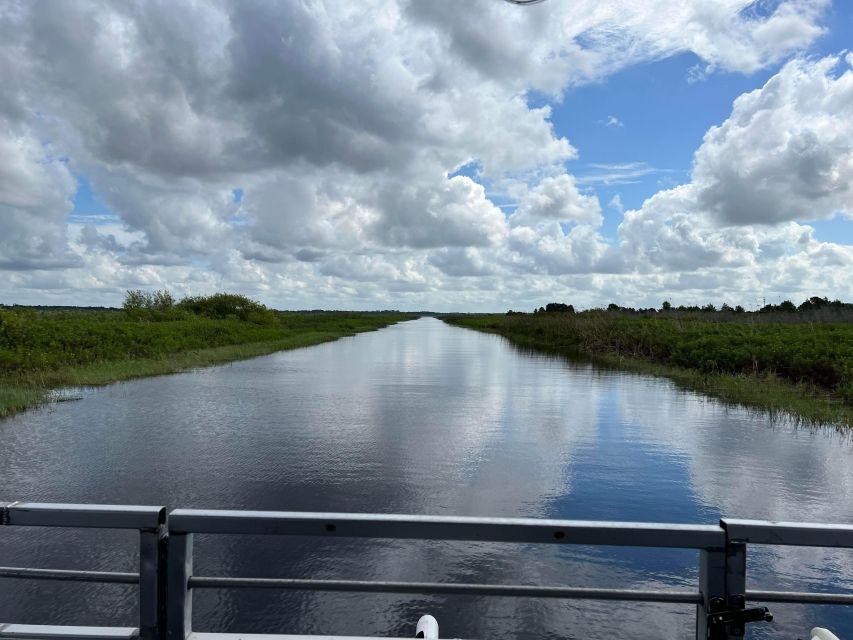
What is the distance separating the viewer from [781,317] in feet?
156

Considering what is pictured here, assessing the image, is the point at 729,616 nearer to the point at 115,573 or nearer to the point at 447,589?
the point at 447,589

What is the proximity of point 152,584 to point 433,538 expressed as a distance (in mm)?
1427

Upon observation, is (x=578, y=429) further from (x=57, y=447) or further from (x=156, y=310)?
(x=156, y=310)

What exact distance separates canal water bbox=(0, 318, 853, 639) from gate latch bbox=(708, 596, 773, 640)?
10.7 ft

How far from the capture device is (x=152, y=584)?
129 inches

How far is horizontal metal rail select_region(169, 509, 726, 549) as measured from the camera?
3.07 m

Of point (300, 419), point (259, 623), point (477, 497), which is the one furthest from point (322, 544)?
point (300, 419)

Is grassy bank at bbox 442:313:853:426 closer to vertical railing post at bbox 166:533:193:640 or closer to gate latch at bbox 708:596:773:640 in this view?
gate latch at bbox 708:596:773:640

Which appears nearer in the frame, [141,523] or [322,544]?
[141,523]

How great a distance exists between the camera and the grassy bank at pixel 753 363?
63.1ft

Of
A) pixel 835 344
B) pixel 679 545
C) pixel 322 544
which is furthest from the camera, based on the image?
pixel 835 344

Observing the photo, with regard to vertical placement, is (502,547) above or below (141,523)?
below

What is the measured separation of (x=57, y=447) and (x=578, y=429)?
11.3 metres

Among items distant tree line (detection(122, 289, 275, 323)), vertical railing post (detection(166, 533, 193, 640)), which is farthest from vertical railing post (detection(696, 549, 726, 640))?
distant tree line (detection(122, 289, 275, 323))
